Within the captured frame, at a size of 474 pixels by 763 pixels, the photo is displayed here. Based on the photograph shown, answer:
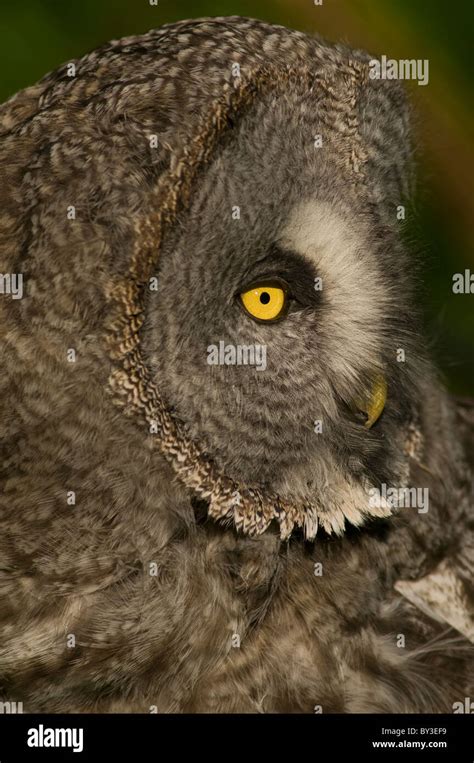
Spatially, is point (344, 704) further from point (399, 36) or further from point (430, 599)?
point (399, 36)

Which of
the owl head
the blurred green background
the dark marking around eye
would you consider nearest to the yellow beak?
the owl head

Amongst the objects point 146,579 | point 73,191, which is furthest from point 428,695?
point 73,191

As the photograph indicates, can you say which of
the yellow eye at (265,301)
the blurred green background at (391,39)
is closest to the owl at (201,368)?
the yellow eye at (265,301)

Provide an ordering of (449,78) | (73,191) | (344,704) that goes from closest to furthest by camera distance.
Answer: (73,191), (344,704), (449,78)

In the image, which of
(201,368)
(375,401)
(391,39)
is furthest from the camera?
(391,39)

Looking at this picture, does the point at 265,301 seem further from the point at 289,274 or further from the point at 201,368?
the point at 201,368

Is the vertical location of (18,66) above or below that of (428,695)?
above

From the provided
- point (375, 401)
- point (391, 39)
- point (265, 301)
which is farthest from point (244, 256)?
point (391, 39)
